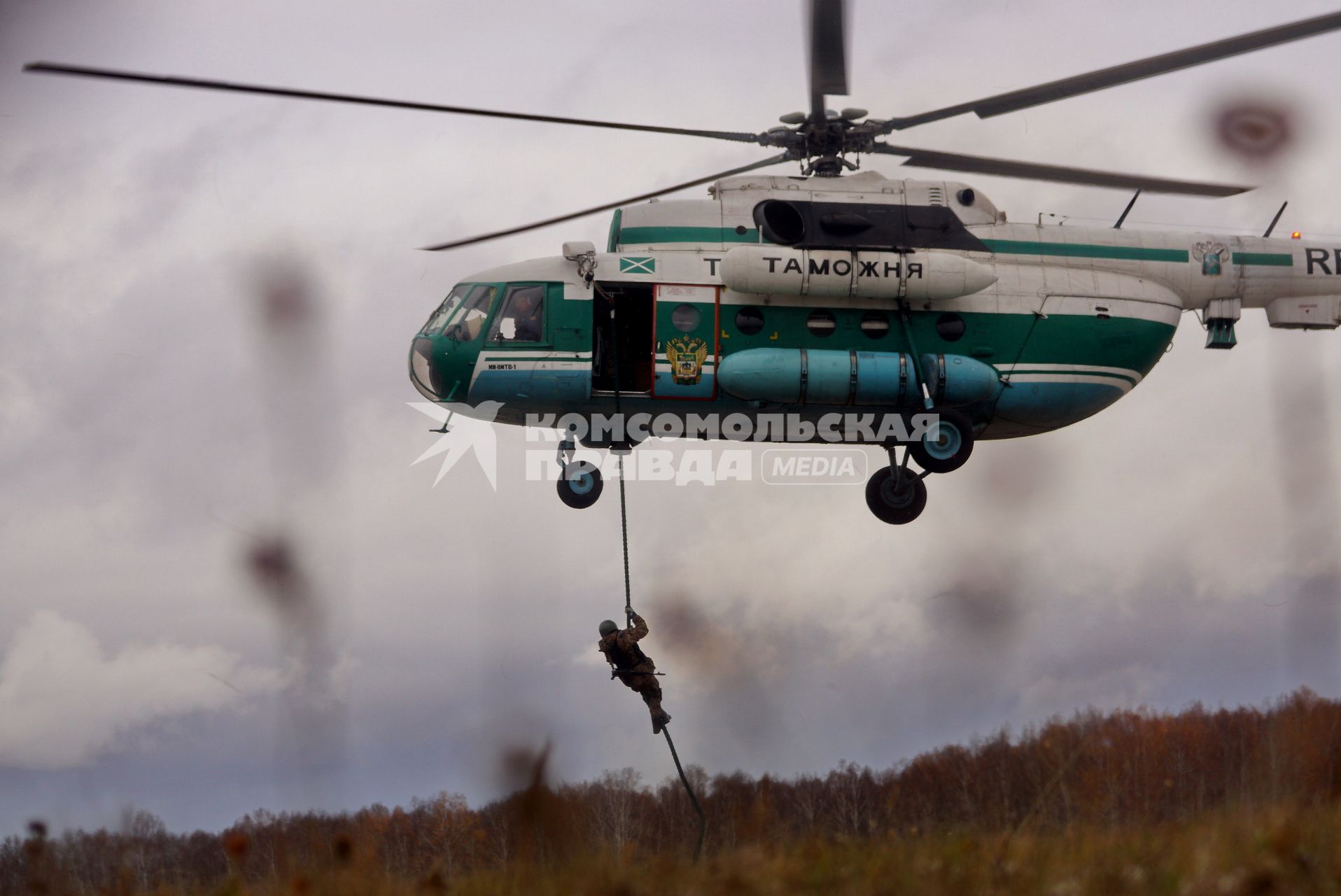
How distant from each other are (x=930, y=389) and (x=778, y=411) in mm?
1800

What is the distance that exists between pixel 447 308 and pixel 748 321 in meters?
3.69

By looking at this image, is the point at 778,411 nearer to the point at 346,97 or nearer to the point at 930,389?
the point at 930,389

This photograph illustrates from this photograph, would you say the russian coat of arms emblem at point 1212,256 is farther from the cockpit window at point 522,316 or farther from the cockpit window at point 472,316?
the cockpit window at point 472,316

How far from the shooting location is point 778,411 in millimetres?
15789

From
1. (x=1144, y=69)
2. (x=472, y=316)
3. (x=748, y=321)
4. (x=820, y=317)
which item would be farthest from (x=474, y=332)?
(x=1144, y=69)

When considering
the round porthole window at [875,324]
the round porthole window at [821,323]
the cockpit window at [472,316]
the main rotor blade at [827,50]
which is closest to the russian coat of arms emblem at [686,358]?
the round porthole window at [821,323]

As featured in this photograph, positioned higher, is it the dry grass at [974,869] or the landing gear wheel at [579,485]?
the landing gear wheel at [579,485]

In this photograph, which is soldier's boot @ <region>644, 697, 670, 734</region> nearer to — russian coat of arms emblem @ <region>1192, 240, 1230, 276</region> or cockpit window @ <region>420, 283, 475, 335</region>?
cockpit window @ <region>420, 283, 475, 335</region>

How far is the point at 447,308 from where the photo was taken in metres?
16.2

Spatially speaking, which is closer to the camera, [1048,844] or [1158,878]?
[1158,878]

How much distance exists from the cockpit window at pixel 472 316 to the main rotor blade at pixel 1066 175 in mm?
5070

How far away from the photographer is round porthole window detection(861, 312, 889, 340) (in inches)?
624

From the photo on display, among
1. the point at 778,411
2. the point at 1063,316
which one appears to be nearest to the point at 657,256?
the point at 778,411

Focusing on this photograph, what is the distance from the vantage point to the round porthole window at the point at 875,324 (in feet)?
52.0
